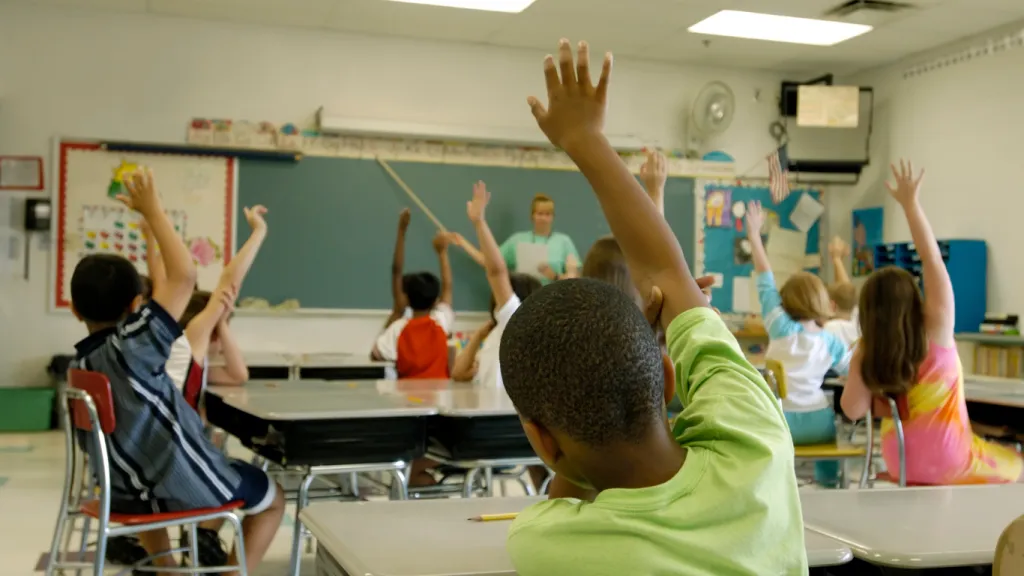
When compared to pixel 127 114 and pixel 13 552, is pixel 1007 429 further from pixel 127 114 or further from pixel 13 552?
pixel 127 114

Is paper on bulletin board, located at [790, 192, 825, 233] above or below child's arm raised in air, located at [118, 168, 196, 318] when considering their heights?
above

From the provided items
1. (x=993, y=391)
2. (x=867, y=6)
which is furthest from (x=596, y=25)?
(x=993, y=391)

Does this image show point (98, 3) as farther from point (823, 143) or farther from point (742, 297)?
point (823, 143)

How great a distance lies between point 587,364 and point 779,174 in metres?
7.44

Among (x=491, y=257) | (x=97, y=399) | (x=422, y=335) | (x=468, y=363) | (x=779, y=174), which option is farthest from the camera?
(x=779, y=174)

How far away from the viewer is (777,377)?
12.3 ft

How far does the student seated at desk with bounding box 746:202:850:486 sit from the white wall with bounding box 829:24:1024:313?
319 cm

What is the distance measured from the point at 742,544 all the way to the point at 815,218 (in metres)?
7.91

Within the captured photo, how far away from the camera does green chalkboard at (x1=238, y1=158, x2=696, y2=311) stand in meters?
7.10

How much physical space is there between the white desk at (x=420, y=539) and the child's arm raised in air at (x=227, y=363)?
6.93 ft

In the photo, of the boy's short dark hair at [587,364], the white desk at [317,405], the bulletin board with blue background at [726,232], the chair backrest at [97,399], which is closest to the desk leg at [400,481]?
the white desk at [317,405]

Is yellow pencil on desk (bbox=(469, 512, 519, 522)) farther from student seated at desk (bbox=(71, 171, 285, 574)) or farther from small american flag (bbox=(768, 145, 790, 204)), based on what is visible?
small american flag (bbox=(768, 145, 790, 204))

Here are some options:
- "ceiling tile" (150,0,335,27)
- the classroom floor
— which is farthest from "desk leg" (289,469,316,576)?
"ceiling tile" (150,0,335,27)

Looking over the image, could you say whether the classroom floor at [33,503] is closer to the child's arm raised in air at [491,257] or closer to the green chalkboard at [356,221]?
the child's arm raised in air at [491,257]
